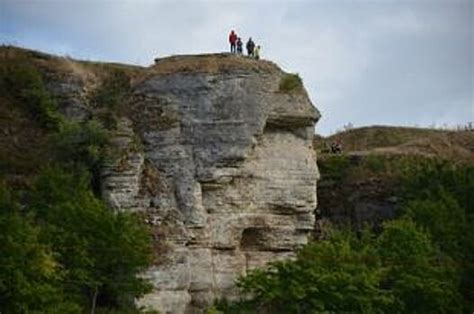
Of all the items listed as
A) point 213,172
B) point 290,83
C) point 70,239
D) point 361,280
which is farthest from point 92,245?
point 290,83

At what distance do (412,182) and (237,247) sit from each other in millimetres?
9454

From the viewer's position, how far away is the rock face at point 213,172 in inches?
1485

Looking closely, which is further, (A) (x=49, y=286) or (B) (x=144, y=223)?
(B) (x=144, y=223)

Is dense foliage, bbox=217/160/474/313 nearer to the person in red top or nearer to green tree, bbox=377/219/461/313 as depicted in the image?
green tree, bbox=377/219/461/313

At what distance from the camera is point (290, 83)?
42.1 metres

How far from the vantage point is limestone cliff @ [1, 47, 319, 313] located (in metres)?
37.8

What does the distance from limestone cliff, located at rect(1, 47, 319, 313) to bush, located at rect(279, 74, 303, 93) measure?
0.15 meters

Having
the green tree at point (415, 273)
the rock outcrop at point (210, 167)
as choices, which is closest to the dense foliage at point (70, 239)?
the rock outcrop at point (210, 167)

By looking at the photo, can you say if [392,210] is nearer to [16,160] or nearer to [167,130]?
[167,130]

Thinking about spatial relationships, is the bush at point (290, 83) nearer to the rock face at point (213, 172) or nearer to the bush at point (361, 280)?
the rock face at point (213, 172)

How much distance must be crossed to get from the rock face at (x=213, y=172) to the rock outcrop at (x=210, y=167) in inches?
1.5

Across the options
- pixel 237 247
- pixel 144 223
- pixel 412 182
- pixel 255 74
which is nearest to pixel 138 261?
pixel 144 223

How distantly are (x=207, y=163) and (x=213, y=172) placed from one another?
429mm

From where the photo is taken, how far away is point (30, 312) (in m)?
30.1
